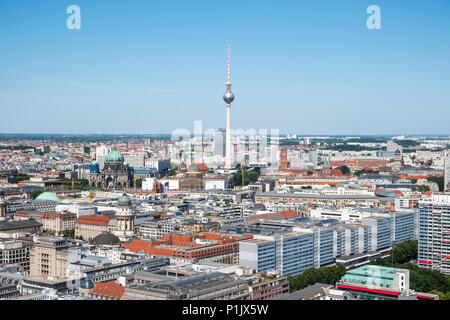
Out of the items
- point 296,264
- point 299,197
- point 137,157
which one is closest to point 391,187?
point 299,197

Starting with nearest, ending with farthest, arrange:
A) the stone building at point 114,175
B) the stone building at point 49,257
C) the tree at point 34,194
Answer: the stone building at point 49,257
the tree at point 34,194
the stone building at point 114,175

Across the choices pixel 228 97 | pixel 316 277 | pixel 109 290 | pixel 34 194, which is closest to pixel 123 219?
pixel 316 277

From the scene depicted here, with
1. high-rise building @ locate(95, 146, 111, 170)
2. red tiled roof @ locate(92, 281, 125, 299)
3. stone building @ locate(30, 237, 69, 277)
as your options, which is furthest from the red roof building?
high-rise building @ locate(95, 146, 111, 170)

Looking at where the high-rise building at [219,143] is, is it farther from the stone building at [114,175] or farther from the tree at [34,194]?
the tree at [34,194]

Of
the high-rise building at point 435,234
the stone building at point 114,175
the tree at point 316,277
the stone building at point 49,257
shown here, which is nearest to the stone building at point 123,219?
the stone building at point 49,257
